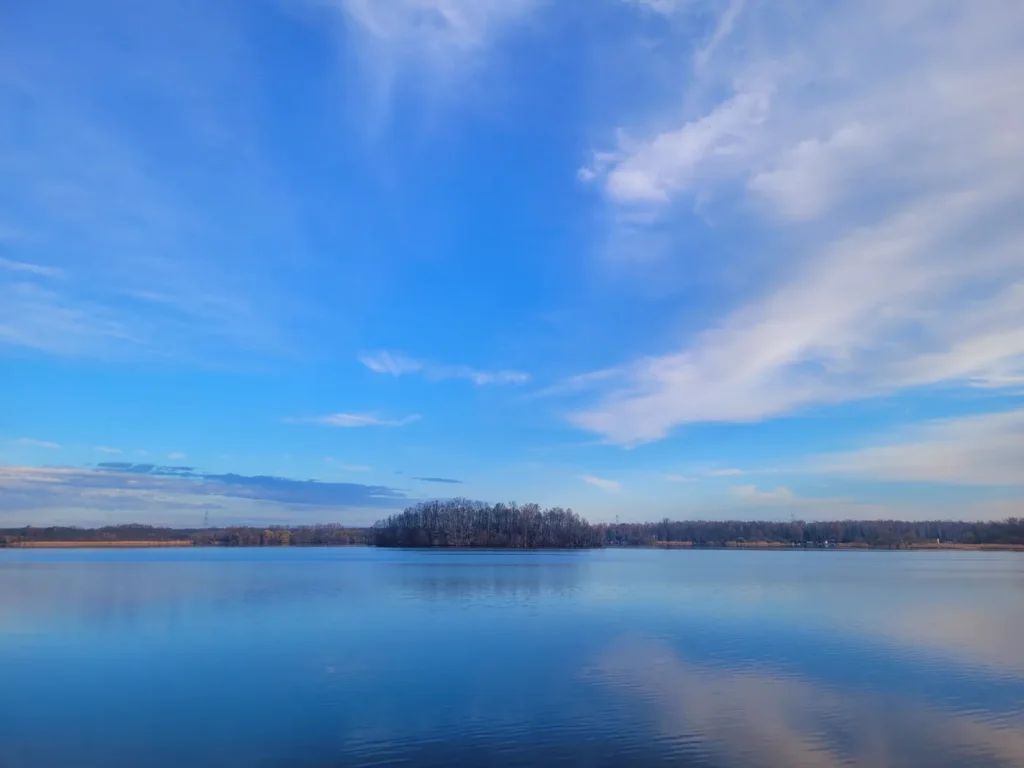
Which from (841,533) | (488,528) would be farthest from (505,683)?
(841,533)

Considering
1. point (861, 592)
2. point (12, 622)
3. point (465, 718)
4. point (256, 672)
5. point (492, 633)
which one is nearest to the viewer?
point (465, 718)

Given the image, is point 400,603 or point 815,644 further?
point 400,603

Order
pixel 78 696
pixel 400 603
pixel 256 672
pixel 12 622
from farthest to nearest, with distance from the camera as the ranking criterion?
pixel 400 603, pixel 12 622, pixel 256 672, pixel 78 696

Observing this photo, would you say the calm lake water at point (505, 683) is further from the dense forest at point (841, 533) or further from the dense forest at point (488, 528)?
the dense forest at point (841, 533)

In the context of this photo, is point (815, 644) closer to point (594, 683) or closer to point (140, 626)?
point (594, 683)

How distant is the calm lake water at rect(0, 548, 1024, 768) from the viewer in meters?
12.5

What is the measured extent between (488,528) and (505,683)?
13345cm

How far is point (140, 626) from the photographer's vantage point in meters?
26.4

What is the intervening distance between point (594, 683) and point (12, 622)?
2313 centimetres

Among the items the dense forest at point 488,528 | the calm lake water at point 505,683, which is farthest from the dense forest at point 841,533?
the calm lake water at point 505,683

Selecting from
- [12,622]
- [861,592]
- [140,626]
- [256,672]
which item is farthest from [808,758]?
[861,592]

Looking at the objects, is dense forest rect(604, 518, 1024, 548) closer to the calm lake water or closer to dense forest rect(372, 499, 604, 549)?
dense forest rect(372, 499, 604, 549)

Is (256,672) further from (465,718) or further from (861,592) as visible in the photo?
(861,592)

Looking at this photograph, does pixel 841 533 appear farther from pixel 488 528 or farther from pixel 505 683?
pixel 505 683
